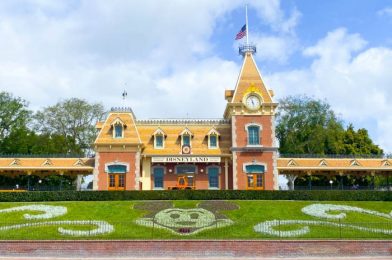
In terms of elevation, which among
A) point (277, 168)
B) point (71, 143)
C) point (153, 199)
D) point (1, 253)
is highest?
point (71, 143)

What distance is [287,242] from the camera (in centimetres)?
2475

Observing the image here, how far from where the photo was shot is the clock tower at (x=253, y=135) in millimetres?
42125

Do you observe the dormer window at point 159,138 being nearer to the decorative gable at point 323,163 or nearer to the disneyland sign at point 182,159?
the disneyland sign at point 182,159

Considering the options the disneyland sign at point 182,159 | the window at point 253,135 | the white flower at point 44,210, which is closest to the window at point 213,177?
the disneyland sign at point 182,159

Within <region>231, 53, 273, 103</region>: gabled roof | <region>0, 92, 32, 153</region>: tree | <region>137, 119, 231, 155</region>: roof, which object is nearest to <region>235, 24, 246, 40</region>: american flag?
<region>231, 53, 273, 103</region>: gabled roof

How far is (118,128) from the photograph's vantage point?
43.2 metres

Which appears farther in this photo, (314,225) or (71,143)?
(71,143)

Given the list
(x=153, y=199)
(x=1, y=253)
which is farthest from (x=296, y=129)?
(x=1, y=253)

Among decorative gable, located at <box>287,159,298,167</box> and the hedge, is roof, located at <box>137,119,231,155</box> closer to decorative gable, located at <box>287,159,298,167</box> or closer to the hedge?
decorative gable, located at <box>287,159,298,167</box>

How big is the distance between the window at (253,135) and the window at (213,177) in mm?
4376

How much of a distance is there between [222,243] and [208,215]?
7.20m

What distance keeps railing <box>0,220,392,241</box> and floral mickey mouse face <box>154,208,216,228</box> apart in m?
0.07

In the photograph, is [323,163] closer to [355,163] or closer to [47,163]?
[355,163]

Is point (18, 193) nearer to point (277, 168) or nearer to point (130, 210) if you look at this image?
point (130, 210)
